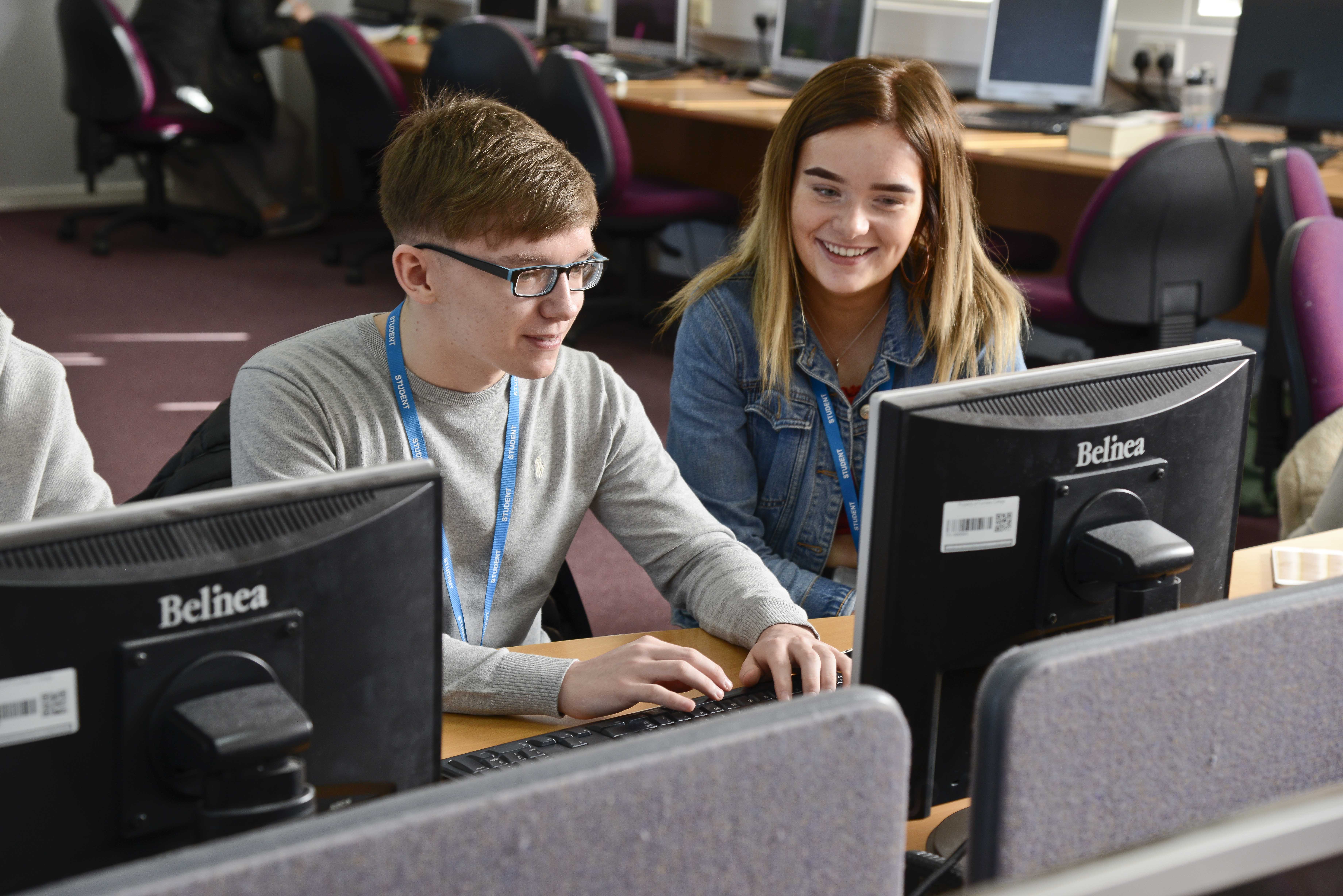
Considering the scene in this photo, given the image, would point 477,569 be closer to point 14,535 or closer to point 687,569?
point 687,569

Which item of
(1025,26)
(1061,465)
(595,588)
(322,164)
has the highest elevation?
(1025,26)

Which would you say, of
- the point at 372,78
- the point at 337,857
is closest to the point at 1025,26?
the point at 372,78

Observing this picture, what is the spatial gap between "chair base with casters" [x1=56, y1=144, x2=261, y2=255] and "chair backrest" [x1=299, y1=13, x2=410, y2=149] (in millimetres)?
843

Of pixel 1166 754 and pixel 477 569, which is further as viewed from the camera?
pixel 477 569

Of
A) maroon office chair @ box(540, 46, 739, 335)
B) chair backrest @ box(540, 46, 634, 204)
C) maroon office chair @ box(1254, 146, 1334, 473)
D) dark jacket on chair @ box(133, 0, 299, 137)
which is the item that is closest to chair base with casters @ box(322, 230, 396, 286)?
dark jacket on chair @ box(133, 0, 299, 137)

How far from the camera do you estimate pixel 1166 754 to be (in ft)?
2.33

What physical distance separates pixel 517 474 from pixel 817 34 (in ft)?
11.5

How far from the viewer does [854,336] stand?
1704mm

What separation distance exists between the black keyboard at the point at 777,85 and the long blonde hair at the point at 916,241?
2811 mm

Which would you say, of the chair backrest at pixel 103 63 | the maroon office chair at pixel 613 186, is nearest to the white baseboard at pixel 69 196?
the chair backrest at pixel 103 63

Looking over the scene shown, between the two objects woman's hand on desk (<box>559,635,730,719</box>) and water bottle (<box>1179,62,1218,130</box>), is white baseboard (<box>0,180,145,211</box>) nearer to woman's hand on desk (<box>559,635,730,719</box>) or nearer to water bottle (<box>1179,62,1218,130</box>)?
water bottle (<box>1179,62,1218,130</box>)

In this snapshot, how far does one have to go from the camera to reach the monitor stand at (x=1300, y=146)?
3.33 m

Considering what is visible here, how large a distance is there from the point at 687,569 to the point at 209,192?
5200 millimetres

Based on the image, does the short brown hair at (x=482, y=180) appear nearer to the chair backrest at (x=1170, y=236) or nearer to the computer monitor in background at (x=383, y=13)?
the chair backrest at (x=1170, y=236)
